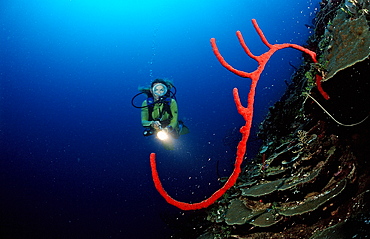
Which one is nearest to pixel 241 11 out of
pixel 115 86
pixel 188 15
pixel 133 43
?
pixel 188 15

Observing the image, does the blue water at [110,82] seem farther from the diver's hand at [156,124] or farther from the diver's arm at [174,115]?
the diver's hand at [156,124]

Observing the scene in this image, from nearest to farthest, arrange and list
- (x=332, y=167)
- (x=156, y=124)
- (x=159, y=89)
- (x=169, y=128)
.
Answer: (x=332, y=167) → (x=156, y=124) → (x=169, y=128) → (x=159, y=89)

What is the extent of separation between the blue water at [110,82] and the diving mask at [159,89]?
41.1 m

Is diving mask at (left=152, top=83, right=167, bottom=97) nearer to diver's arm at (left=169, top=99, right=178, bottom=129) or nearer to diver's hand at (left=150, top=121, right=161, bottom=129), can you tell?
diver's arm at (left=169, top=99, right=178, bottom=129)

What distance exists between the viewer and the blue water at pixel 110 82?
6150cm

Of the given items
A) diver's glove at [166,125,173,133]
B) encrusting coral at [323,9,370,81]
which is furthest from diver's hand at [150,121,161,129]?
encrusting coral at [323,9,370,81]

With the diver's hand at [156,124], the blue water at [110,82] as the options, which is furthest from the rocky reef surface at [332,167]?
the blue water at [110,82]

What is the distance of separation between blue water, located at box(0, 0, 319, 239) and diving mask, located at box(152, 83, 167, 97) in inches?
1619

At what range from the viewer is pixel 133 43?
10012 centimetres

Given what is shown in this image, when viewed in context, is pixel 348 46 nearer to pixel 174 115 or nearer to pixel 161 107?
pixel 174 115

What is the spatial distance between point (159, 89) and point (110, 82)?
336 feet

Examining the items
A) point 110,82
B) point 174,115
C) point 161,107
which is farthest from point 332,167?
point 110,82

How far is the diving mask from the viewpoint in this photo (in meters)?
6.08

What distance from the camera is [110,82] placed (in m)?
101
